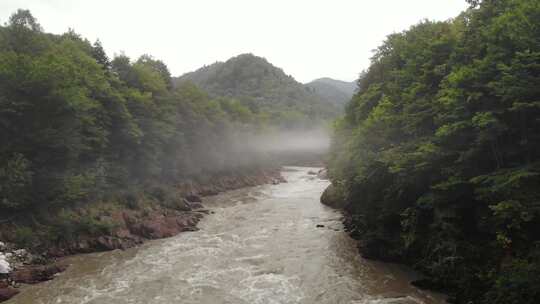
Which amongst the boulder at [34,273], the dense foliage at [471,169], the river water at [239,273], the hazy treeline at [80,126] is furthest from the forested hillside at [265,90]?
the boulder at [34,273]

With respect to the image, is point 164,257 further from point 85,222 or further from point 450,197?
point 450,197

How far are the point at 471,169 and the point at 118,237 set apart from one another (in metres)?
21.8

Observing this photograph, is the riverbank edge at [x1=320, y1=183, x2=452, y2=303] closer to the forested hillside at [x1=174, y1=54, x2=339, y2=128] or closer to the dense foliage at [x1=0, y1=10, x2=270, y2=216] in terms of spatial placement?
the dense foliage at [x1=0, y1=10, x2=270, y2=216]

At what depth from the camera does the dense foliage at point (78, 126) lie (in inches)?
882

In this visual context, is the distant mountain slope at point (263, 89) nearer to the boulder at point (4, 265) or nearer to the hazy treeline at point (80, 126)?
the hazy treeline at point (80, 126)

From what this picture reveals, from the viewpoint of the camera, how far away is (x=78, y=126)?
26609 mm

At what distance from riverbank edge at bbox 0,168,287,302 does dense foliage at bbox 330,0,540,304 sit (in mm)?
15123

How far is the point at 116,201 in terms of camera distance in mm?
30266

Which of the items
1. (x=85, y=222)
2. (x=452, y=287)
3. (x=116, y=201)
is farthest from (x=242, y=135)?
(x=452, y=287)

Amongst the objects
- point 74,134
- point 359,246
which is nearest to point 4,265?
point 74,134

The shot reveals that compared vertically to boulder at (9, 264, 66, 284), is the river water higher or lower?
lower

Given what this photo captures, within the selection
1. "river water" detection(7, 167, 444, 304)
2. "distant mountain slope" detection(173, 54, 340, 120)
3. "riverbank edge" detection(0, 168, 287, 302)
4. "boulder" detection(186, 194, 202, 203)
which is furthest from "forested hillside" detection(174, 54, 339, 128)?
"river water" detection(7, 167, 444, 304)

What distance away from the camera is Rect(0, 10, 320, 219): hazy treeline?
22.4m

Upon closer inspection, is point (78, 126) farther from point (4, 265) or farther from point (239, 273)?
point (239, 273)
